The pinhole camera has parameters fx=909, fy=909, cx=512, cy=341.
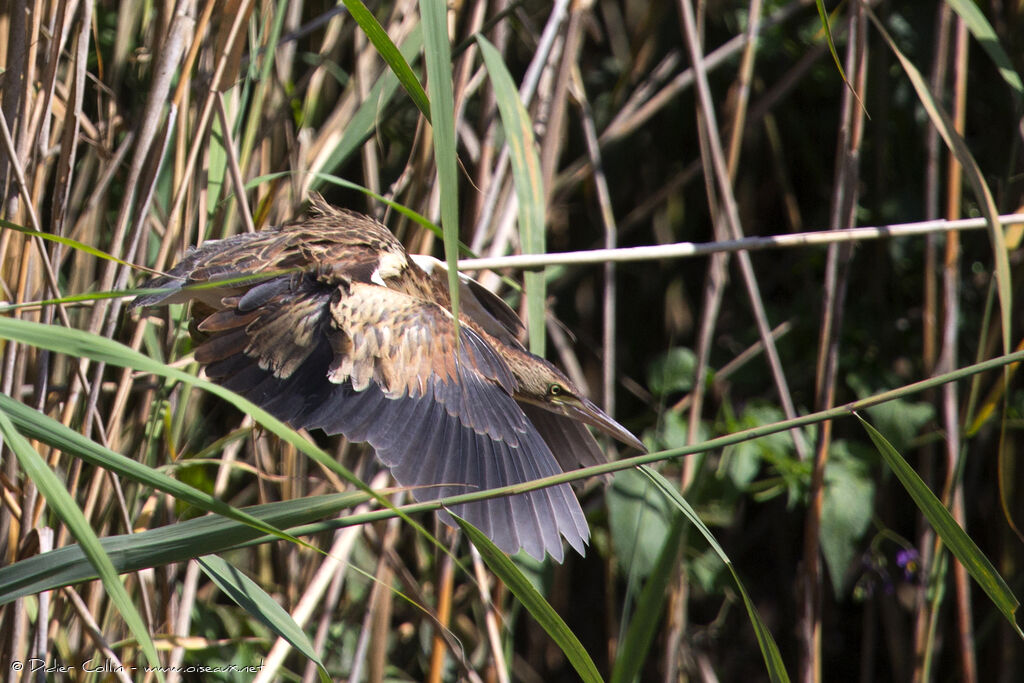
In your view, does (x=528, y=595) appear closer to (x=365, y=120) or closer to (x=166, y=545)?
(x=166, y=545)

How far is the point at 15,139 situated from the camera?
112 centimetres

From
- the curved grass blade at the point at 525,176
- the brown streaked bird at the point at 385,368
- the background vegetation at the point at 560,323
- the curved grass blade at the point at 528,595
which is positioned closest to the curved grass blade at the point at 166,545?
the background vegetation at the point at 560,323

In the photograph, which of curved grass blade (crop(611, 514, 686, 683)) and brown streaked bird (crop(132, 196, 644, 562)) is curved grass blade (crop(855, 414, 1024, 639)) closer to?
curved grass blade (crop(611, 514, 686, 683))

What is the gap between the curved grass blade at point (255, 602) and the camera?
2.74 ft

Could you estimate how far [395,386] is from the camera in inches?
46.0

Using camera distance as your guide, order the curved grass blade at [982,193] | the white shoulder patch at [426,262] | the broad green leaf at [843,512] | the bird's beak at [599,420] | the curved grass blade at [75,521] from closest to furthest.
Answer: the curved grass blade at [75,521] < the curved grass blade at [982,193] < the bird's beak at [599,420] < the white shoulder patch at [426,262] < the broad green leaf at [843,512]

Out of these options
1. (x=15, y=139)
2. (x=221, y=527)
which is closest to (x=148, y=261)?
(x=15, y=139)

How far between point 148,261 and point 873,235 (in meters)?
1.10

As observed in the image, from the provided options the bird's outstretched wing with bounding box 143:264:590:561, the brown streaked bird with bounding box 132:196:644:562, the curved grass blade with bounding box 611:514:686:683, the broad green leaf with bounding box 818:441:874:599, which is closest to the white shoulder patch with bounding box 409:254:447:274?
the brown streaked bird with bounding box 132:196:644:562

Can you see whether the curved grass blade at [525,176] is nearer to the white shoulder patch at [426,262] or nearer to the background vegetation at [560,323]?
the background vegetation at [560,323]

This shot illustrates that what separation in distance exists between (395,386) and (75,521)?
0.51 m

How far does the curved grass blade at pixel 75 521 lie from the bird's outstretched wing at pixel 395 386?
351mm

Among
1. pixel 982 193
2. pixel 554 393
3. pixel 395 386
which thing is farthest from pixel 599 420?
pixel 982 193

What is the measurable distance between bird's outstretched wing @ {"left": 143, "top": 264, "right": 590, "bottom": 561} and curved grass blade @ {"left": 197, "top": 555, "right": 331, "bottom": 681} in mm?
205
